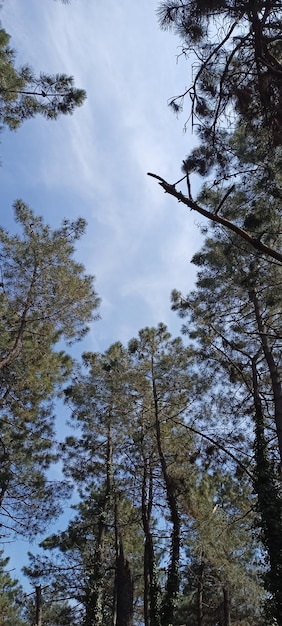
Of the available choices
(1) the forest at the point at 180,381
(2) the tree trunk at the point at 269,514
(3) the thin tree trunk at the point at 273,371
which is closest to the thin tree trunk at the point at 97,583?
(1) the forest at the point at 180,381

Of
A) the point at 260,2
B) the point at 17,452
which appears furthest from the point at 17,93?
the point at 17,452

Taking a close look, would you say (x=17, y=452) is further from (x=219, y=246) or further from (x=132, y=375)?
(x=219, y=246)

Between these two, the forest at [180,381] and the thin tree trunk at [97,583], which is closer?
the forest at [180,381]

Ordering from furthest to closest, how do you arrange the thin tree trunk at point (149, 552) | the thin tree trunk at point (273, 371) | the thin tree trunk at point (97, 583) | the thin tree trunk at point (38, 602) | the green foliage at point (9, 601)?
the green foliage at point (9, 601)
the thin tree trunk at point (38, 602)
the thin tree trunk at point (97, 583)
the thin tree trunk at point (149, 552)
the thin tree trunk at point (273, 371)

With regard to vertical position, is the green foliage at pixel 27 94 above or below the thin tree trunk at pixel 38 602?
above

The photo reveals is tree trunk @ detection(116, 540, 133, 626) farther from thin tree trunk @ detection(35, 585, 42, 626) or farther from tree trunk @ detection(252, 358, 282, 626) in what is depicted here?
tree trunk @ detection(252, 358, 282, 626)

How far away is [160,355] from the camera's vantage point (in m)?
12.8

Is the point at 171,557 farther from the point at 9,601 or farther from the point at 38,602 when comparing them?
the point at 9,601

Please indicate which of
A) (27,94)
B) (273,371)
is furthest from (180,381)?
(27,94)

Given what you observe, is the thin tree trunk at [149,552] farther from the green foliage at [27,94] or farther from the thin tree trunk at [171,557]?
the green foliage at [27,94]

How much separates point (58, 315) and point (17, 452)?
3.43 meters

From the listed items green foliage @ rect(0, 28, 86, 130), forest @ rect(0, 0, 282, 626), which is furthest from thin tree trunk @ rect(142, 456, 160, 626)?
green foliage @ rect(0, 28, 86, 130)

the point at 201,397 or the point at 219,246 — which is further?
the point at 201,397

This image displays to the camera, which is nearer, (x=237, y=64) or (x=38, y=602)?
(x=237, y=64)
